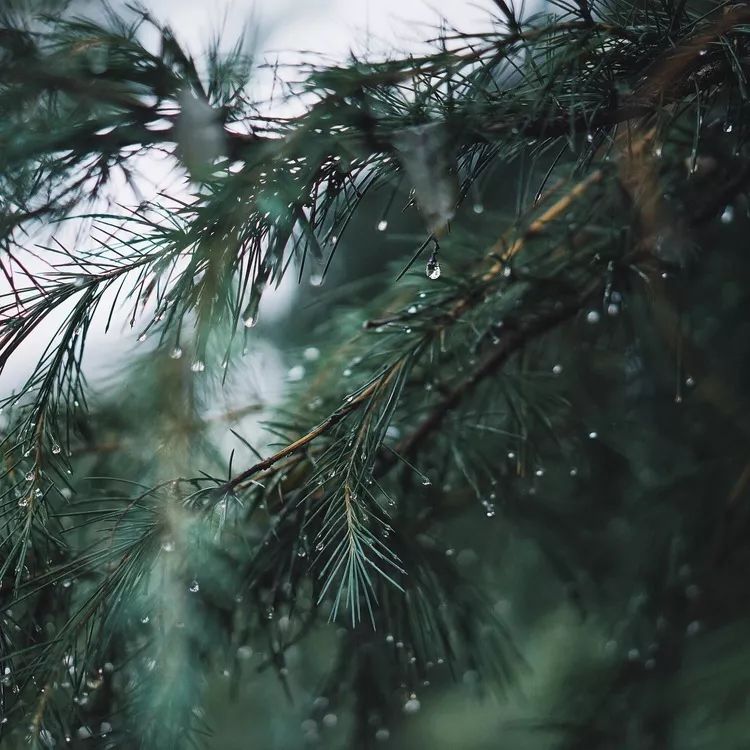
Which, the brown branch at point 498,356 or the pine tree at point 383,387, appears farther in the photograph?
the brown branch at point 498,356

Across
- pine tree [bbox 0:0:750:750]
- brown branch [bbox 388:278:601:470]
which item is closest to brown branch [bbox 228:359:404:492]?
pine tree [bbox 0:0:750:750]

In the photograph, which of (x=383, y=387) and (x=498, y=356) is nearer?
(x=383, y=387)

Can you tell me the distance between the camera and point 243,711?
61.4 inches

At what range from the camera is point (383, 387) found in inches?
21.9

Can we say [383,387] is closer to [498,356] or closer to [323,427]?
[323,427]

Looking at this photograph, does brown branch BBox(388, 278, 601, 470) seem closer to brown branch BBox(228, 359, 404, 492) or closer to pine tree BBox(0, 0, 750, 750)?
pine tree BBox(0, 0, 750, 750)

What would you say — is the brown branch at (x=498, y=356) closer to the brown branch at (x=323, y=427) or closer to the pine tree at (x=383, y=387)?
the pine tree at (x=383, y=387)

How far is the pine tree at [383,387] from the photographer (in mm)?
460

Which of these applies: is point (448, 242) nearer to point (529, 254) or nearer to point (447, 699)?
point (529, 254)

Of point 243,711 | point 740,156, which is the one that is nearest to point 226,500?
point 740,156

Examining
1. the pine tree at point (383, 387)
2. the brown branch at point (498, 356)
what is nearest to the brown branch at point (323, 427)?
the pine tree at point (383, 387)

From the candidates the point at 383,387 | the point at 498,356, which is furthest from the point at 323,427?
the point at 498,356

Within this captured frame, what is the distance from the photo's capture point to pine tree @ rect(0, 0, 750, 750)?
46 cm

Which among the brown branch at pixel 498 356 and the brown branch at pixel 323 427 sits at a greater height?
the brown branch at pixel 498 356
